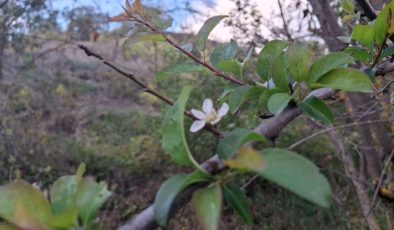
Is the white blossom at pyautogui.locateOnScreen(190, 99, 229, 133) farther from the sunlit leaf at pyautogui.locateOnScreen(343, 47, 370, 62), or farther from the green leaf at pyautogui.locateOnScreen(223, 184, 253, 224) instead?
the sunlit leaf at pyautogui.locateOnScreen(343, 47, 370, 62)

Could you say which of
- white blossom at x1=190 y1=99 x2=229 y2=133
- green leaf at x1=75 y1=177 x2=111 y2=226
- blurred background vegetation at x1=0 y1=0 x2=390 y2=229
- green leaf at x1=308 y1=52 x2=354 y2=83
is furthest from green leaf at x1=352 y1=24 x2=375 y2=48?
blurred background vegetation at x1=0 y1=0 x2=390 y2=229

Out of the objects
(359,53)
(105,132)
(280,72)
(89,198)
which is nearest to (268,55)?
(280,72)

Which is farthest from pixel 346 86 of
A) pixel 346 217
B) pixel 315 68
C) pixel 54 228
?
pixel 346 217

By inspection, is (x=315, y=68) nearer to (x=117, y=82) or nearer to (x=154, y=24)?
(x=154, y=24)

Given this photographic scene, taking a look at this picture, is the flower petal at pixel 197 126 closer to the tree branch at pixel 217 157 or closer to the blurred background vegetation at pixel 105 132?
the tree branch at pixel 217 157

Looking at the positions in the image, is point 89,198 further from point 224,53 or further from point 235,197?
point 224,53

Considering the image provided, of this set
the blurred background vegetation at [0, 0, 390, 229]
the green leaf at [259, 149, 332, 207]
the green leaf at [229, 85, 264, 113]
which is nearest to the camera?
the green leaf at [259, 149, 332, 207]

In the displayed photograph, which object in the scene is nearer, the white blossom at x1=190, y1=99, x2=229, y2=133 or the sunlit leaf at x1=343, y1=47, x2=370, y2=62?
the white blossom at x1=190, y1=99, x2=229, y2=133
